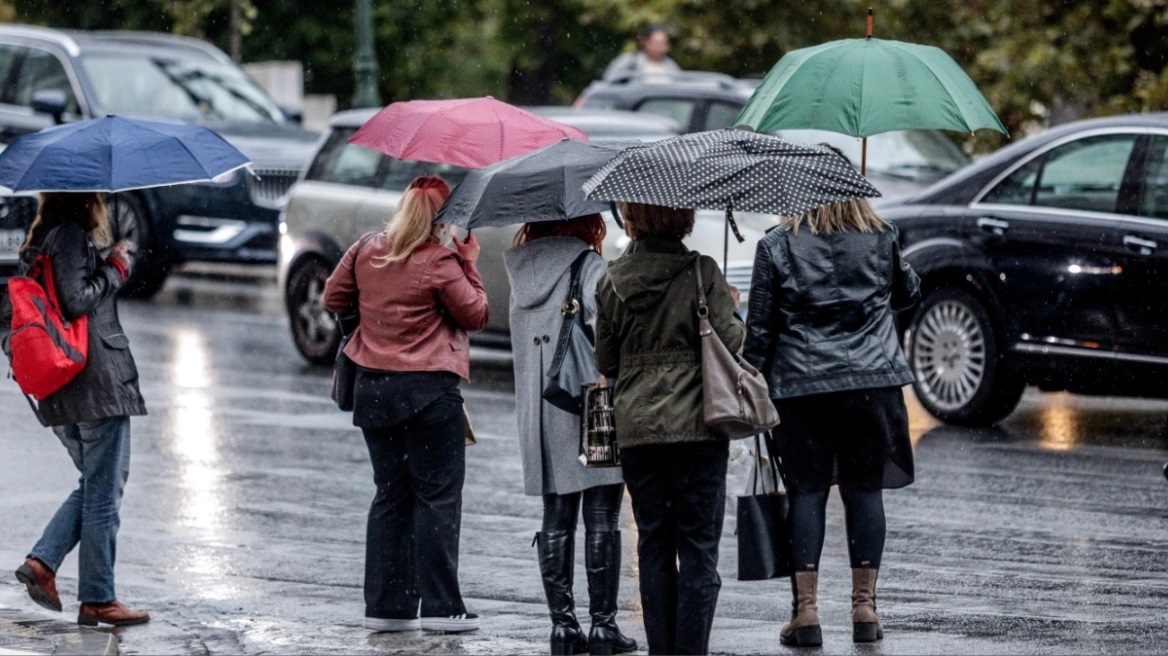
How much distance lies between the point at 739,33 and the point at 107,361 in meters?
16.4

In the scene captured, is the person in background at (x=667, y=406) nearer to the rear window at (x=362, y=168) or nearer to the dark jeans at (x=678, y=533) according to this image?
the dark jeans at (x=678, y=533)

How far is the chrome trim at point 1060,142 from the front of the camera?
11.5m

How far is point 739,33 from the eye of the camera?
2320 centimetres

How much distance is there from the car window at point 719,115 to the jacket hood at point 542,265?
10.9 metres

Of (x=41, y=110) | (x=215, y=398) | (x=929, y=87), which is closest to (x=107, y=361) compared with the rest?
(x=929, y=87)

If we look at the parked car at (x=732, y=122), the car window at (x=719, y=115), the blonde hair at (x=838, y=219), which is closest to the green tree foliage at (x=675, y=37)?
the parked car at (x=732, y=122)

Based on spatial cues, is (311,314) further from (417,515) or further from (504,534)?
(417,515)

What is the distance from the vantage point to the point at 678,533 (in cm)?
641

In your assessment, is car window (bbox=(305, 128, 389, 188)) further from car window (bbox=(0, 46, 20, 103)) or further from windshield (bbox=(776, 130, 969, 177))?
car window (bbox=(0, 46, 20, 103))

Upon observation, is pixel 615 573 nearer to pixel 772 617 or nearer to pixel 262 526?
pixel 772 617

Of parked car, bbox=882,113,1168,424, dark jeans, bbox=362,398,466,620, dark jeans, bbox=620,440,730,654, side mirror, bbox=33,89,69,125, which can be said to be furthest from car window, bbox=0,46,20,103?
dark jeans, bbox=620,440,730,654

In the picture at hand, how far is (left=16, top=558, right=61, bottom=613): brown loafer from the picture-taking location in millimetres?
7715

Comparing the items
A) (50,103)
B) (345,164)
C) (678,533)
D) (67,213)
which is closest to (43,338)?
(67,213)

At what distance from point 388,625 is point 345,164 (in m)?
8.05
